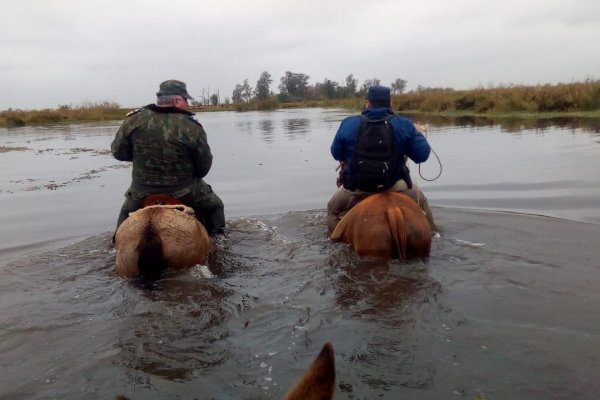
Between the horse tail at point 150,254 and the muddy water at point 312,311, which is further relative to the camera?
the horse tail at point 150,254

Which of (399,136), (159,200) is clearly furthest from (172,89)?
(399,136)

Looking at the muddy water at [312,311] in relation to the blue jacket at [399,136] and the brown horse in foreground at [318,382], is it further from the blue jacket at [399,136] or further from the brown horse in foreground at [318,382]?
the brown horse in foreground at [318,382]

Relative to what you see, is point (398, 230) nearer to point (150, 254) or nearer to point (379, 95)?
point (379, 95)

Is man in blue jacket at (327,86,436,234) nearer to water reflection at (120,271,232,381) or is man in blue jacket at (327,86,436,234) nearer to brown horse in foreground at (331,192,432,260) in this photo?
brown horse in foreground at (331,192,432,260)

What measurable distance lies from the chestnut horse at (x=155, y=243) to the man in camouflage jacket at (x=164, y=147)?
0.79 metres

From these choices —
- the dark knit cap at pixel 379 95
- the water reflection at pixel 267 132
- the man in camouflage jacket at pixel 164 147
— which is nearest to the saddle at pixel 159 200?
the man in camouflage jacket at pixel 164 147

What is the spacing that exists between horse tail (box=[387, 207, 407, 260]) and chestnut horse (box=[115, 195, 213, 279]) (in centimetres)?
200

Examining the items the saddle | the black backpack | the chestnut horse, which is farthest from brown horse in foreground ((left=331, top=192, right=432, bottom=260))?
the saddle

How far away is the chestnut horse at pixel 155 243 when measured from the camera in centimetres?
505

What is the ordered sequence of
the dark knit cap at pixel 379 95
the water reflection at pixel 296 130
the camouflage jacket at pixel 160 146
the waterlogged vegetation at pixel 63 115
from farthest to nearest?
the waterlogged vegetation at pixel 63 115, the water reflection at pixel 296 130, the dark knit cap at pixel 379 95, the camouflage jacket at pixel 160 146

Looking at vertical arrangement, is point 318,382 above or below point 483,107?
below

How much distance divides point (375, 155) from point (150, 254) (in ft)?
8.83

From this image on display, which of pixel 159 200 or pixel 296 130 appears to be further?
pixel 296 130

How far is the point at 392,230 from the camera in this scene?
551 cm
